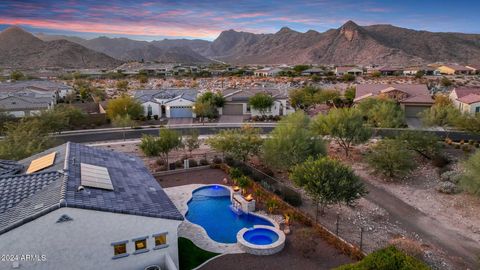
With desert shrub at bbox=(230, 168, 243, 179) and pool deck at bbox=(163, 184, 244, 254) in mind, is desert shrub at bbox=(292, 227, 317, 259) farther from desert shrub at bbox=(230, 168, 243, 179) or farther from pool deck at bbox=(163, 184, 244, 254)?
desert shrub at bbox=(230, 168, 243, 179)

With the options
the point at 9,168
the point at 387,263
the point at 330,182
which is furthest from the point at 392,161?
the point at 9,168

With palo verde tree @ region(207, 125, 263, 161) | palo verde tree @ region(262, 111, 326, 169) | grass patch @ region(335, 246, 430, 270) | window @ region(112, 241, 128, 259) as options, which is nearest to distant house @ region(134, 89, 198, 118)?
palo verde tree @ region(207, 125, 263, 161)

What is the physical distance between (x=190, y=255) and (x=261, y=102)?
4182 centimetres

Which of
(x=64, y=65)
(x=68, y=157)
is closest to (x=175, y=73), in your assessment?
(x=64, y=65)

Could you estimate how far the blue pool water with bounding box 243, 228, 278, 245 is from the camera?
76.1 feet

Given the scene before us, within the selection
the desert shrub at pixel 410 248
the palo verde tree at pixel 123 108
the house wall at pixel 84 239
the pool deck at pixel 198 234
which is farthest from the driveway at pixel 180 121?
the desert shrub at pixel 410 248

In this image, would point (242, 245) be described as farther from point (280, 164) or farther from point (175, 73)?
point (175, 73)

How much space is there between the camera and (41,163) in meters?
21.7

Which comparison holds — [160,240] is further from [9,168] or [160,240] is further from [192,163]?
[192,163]

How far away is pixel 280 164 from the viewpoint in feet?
108

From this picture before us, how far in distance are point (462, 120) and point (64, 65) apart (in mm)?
202535

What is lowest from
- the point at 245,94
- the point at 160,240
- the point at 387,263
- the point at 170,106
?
the point at 160,240

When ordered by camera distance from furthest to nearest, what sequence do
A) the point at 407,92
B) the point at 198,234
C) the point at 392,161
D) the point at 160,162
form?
the point at 407,92 < the point at 160,162 < the point at 392,161 < the point at 198,234

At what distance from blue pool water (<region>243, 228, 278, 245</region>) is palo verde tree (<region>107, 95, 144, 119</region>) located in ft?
128
